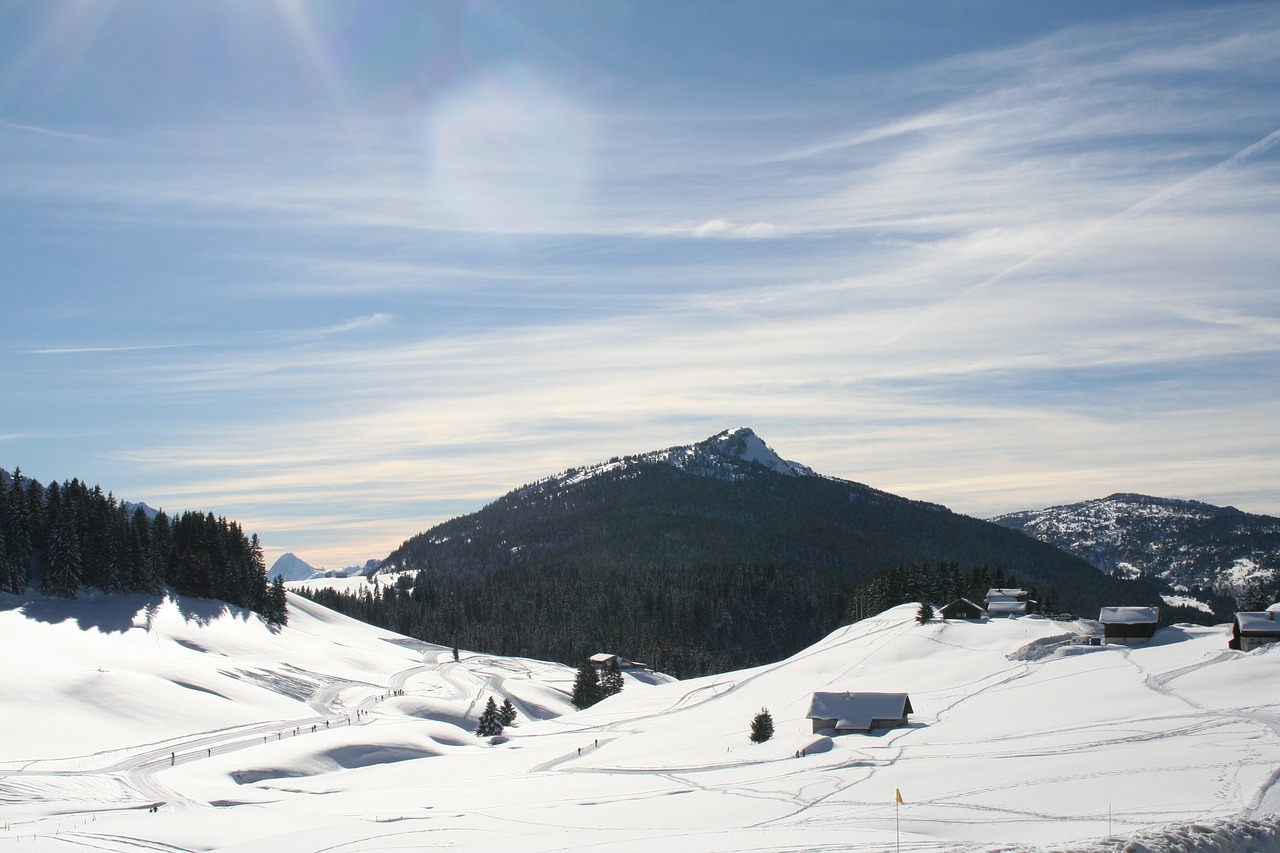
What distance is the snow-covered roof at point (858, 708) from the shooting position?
54.4 metres

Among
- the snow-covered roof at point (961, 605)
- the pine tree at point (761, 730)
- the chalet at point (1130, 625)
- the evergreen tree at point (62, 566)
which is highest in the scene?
the evergreen tree at point (62, 566)

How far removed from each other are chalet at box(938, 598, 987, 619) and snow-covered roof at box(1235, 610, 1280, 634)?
29.9 metres

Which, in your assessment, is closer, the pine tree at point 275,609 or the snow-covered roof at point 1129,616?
the snow-covered roof at point 1129,616

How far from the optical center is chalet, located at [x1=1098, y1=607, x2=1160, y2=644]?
261ft

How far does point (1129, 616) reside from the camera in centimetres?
8038

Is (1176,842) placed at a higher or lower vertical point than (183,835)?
higher

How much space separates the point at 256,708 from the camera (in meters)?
72.8

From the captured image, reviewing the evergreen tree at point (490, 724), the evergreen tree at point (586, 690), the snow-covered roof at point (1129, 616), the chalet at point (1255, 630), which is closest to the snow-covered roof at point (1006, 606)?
the snow-covered roof at point (1129, 616)

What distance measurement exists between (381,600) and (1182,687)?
514ft

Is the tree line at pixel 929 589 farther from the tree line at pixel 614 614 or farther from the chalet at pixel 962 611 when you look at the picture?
the tree line at pixel 614 614

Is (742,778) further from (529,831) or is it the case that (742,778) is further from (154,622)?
(154,622)

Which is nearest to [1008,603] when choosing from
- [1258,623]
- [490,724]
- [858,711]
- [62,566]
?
[1258,623]

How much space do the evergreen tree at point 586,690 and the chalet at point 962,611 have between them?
123ft

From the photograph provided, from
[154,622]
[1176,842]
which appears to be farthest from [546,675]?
[1176,842]
